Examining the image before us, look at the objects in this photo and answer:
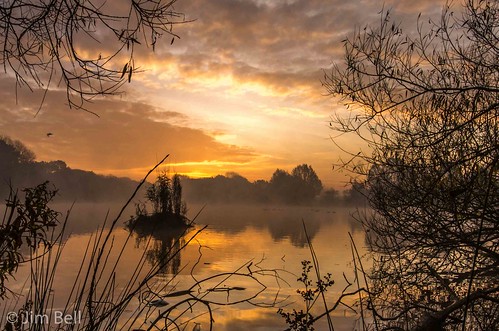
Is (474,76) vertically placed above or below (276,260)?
above

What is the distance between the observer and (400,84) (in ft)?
28.1

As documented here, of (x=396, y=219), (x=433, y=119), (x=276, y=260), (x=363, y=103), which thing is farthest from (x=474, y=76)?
(x=276, y=260)

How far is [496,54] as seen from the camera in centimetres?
855

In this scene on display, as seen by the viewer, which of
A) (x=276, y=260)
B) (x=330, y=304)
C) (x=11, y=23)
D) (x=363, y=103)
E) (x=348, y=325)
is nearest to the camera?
(x=11, y=23)

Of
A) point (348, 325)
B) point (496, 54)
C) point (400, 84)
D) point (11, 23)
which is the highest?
point (496, 54)

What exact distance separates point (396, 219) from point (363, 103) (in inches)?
97.1

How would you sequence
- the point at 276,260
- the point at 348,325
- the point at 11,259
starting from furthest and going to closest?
the point at 276,260
the point at 348,325
the point at 11,259

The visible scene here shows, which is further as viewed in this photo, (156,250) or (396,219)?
(156,250)

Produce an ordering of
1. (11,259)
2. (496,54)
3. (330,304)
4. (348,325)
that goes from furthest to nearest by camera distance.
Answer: (330,304) → (348,325) → (496,54) → (11,259)

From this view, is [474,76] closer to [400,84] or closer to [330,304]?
[400,84]

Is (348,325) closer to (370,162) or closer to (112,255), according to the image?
(370,162)

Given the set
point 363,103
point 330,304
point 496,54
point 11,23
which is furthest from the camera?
point 330,304

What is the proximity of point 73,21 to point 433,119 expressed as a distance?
7.61m

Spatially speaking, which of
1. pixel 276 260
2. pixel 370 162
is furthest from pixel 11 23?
pixel 276 260
